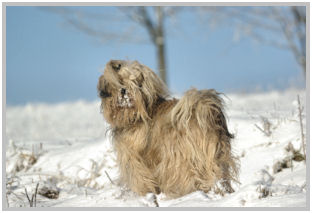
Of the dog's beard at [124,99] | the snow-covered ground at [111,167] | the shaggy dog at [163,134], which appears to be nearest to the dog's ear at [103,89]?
the shaggy dog at [163,134]

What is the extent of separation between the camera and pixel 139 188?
4379mm

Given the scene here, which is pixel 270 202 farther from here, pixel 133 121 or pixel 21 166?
pixel 21 166

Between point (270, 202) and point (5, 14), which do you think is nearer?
point (270, 202)

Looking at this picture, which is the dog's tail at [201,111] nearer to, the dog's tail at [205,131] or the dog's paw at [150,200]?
the dog's tail at [205,131]

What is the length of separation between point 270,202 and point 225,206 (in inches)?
13.4

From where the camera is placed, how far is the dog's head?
14.0ft

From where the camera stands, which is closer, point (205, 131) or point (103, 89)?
point (205, 131)

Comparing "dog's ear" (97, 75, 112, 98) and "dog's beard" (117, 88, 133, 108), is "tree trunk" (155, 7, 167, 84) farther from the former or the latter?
"dog's beard" (117, 88, 133, 108)

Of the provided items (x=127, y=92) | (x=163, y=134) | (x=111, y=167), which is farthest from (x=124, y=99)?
(x=111, y=167)

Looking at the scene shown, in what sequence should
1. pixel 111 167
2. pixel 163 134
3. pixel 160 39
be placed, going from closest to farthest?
1. pixel 163 134
2. pixel 111 167
3. pixel 160 39

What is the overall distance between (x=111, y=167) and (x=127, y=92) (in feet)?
8.34

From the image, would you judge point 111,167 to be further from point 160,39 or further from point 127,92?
point 160,39

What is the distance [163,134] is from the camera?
4246 millimetres

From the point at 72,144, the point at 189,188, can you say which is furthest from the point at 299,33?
the point at 189,188
